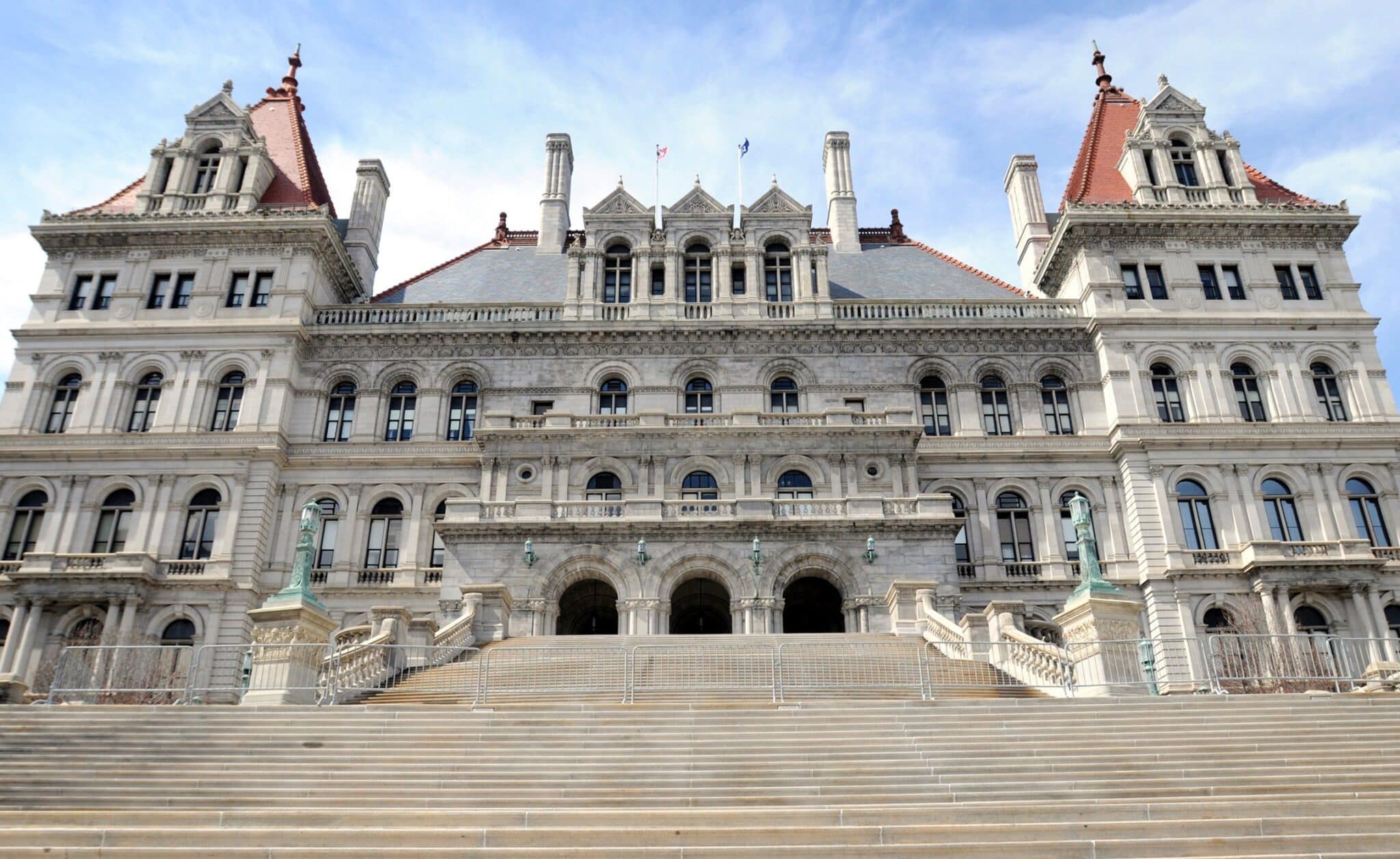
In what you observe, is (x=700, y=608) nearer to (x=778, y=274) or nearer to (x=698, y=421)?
(x=698, y=421)

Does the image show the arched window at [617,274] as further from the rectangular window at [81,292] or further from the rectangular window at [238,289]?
the rectangular window at [81,292]

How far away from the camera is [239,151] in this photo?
128 ft

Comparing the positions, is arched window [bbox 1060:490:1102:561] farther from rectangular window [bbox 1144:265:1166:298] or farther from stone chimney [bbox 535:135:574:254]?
stone chimney [bbox 535:135:574:254]

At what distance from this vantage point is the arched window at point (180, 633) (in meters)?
31.0

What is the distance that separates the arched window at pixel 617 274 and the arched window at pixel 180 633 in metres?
17.6

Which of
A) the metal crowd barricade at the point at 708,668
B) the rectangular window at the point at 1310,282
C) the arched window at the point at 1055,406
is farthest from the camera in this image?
the rectangular window at the point at 1310,282

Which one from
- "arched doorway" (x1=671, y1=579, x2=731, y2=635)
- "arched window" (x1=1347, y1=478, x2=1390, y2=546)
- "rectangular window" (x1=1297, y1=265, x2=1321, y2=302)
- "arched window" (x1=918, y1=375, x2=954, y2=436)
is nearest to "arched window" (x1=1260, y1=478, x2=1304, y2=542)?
"arched window" (x1=1347, y1=478, x2=1390, y2=546)

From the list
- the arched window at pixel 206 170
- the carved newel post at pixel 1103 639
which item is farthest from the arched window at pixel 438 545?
the carved newel post at pixel 1103 639

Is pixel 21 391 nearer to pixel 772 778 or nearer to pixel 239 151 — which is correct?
pixel 239 151

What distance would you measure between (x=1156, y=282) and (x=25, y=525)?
39200 mm

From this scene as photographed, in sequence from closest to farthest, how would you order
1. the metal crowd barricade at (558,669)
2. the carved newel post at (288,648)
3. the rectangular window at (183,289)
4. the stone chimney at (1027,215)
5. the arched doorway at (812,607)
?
the carved newel post at (288,648) < the metal crowd barricade at (558,669) < the arched doorway at (812,607) < the rectangular window at (183,289) < the stone chimney at (1027,215)

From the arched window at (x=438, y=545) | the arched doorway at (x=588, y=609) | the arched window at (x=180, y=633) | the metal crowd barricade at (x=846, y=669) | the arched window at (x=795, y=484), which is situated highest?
the arched window at (x=795, y=484)

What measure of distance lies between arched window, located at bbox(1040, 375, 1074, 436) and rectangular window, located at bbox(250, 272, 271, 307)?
2791cm

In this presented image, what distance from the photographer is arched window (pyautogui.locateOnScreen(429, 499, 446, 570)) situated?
3322 centimetres
